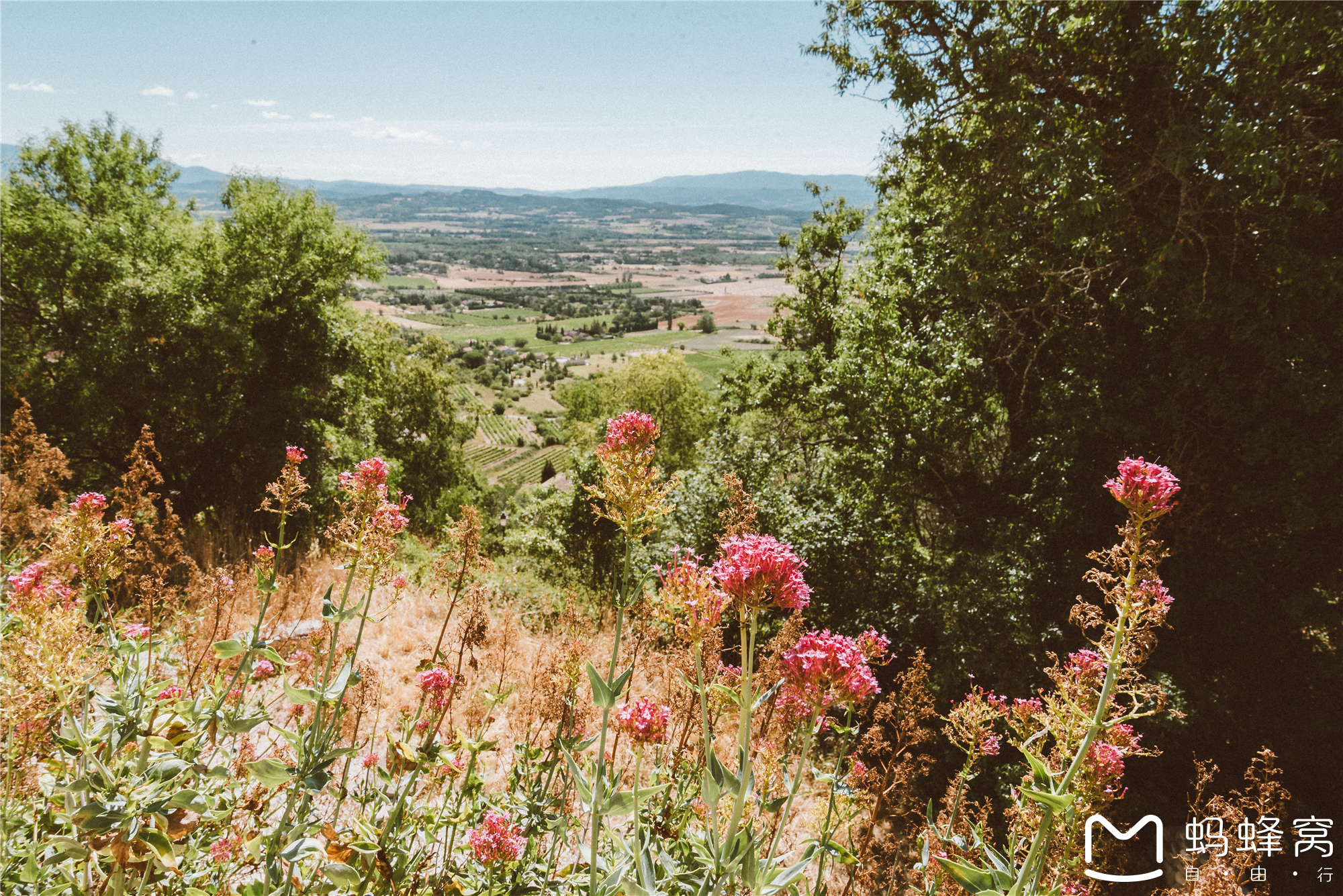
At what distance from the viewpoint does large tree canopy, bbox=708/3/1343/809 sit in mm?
6285

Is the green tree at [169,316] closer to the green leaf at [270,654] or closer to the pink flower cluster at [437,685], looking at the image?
the pink flower cluster at [437,685]

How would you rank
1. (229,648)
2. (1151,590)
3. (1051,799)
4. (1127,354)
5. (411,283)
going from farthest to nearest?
(411,283) → (1127,354) → (229,648) → (1151,590) → (1051,799)

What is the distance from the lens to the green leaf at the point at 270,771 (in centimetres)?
184

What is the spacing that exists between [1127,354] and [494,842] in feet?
29.4

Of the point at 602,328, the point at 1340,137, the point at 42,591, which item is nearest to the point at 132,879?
the point at 42,591

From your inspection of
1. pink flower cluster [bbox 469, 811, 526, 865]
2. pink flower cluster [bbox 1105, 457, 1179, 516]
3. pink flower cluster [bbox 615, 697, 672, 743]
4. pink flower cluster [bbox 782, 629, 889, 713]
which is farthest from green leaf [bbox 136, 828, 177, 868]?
pink flower cluster [bbox 1105, 457, 1179, 516]

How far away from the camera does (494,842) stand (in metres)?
2.38

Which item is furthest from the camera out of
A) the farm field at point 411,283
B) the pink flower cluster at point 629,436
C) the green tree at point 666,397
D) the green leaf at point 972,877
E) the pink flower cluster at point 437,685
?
the farm field at point 411,283

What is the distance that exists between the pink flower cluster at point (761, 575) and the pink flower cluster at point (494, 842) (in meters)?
1.39

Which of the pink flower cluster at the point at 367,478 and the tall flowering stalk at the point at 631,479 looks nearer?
the tall flowering stalk at the point at 631,479

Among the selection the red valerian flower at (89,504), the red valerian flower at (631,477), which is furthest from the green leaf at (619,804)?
the red valerian flower at (89,504)

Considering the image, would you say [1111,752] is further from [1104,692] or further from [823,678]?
[823,678]

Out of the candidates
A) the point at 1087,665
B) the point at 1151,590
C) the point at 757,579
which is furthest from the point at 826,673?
the point at 1151,590

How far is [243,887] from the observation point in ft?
6.88
